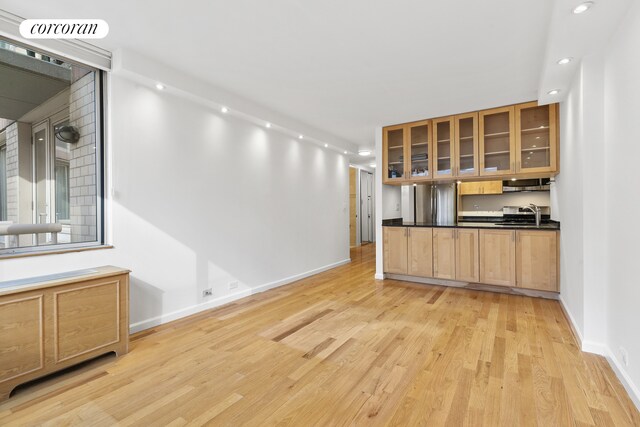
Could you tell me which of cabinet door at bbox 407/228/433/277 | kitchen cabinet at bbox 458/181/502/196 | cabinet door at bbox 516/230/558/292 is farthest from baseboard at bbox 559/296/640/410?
kitchen cabinet at bbox 458/181/502/196

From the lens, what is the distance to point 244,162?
4.16 m

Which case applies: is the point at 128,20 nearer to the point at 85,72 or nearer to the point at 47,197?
the point at 85,72

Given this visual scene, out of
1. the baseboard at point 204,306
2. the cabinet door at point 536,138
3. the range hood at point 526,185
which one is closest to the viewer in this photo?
the baseboard at point 204,306

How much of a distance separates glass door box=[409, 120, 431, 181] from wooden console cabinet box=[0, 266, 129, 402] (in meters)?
4.11

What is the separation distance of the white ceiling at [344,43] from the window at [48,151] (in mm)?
430

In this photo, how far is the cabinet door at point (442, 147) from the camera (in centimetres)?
458

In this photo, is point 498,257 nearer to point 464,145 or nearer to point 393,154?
point 464,145

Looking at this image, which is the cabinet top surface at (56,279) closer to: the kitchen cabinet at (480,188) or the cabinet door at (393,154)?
the cabinet door at (393,154)

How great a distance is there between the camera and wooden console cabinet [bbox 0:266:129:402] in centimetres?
193

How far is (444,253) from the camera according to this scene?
4594mm

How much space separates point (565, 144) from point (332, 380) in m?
3.51

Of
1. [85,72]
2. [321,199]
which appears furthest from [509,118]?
[85,72]

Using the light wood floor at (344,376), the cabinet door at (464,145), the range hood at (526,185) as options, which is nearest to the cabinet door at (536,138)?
the cabinet door at (464,145)

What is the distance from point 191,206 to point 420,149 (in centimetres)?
348
